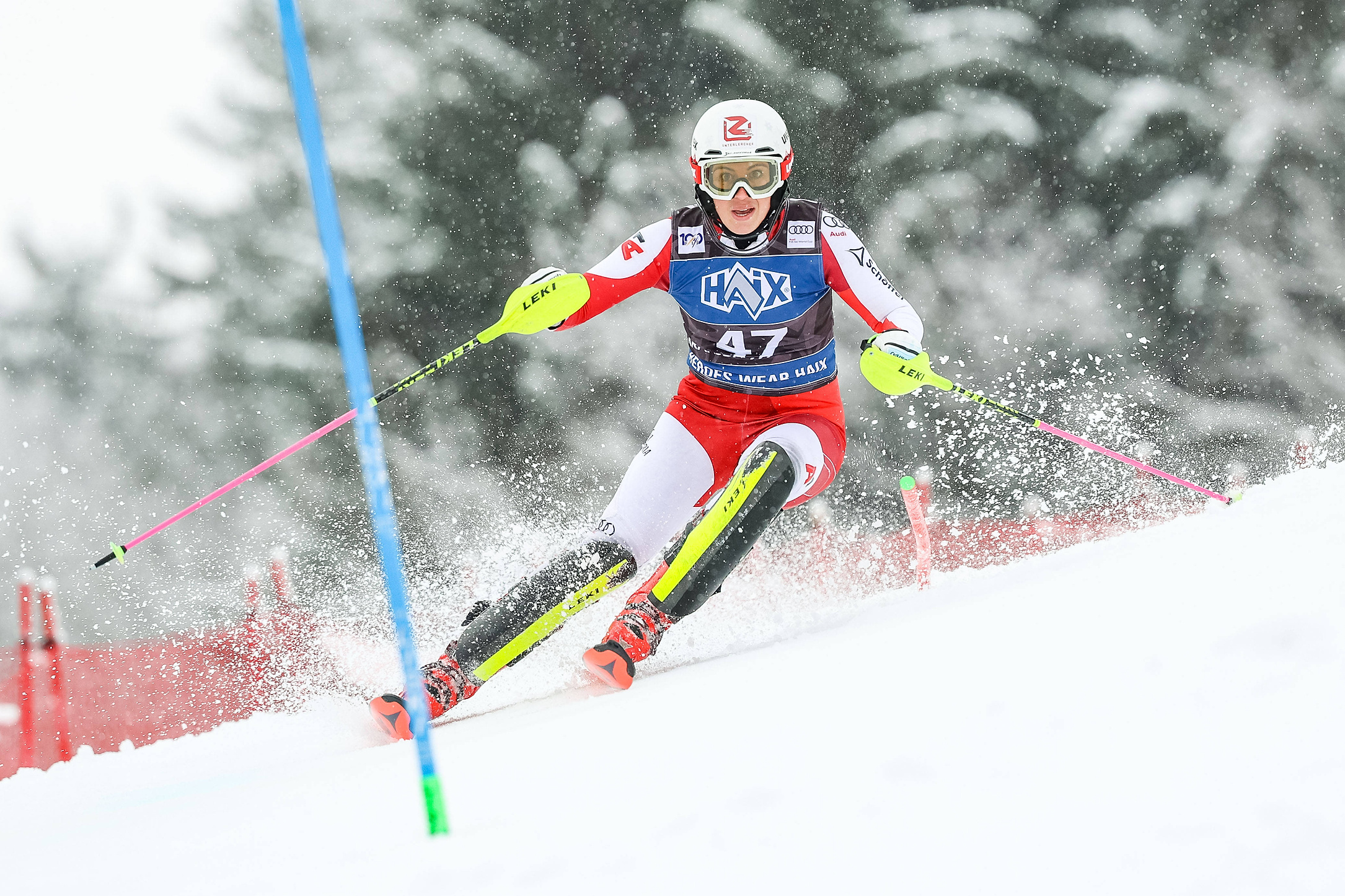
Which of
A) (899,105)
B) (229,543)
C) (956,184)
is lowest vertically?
(229,543)

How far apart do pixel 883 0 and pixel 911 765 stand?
373 inches

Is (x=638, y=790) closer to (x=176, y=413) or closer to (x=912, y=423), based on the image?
(x=912, y=423)

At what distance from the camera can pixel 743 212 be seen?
317 centimetres

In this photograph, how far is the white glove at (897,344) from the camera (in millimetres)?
3082

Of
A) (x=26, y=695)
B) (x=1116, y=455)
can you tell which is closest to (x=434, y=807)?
(x=1116, y=455)

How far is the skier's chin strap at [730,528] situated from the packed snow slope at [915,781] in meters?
0.63

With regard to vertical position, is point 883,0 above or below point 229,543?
above

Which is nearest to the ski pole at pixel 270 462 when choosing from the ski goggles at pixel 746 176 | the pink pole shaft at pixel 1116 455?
the ski goggles at pixel 746 176

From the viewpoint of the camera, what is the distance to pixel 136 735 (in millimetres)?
5277

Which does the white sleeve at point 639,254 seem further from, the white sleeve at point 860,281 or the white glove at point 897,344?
the white glove at point 897,344

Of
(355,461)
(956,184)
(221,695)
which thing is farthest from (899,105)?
(221,695)

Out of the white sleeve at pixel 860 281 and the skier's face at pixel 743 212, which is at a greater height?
the skier's face at pixel 743 212

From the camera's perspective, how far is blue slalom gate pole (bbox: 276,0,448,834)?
1.43 meters

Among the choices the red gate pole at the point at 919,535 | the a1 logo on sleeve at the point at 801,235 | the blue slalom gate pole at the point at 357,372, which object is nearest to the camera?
the blue slalom gate pole at the point at 357,372
